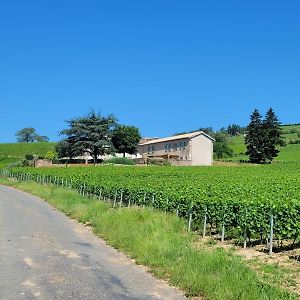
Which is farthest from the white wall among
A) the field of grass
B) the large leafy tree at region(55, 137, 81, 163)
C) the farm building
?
the field of grass

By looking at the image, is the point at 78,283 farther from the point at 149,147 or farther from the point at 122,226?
the point at 149,147

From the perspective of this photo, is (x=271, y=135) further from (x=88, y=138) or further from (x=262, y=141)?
(x=88, y=138)

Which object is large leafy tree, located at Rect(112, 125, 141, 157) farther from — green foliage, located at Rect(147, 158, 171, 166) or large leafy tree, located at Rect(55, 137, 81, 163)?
green foliage, located at Rect(147, 158, 171, 166)

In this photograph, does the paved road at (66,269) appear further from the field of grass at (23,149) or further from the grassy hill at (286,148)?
the field of grass at (23,149)

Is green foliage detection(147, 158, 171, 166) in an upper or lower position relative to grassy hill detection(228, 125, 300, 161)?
lower

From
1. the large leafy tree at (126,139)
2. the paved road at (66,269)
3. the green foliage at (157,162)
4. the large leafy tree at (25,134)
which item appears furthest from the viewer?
the large leafy tree at (25,134)

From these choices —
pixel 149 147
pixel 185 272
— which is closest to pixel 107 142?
pixel 149 147

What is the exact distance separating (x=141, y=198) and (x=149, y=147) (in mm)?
94426

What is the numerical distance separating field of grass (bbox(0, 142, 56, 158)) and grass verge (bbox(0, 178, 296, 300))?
117 m

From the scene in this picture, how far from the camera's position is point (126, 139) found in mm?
118500

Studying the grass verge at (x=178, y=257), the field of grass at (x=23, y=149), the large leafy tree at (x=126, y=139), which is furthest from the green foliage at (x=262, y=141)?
the grass verge at (x=178, y=257)

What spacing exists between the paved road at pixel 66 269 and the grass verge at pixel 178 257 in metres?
0.38

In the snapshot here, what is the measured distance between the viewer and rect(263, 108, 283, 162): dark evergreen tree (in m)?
101

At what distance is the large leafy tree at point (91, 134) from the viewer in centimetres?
9306
